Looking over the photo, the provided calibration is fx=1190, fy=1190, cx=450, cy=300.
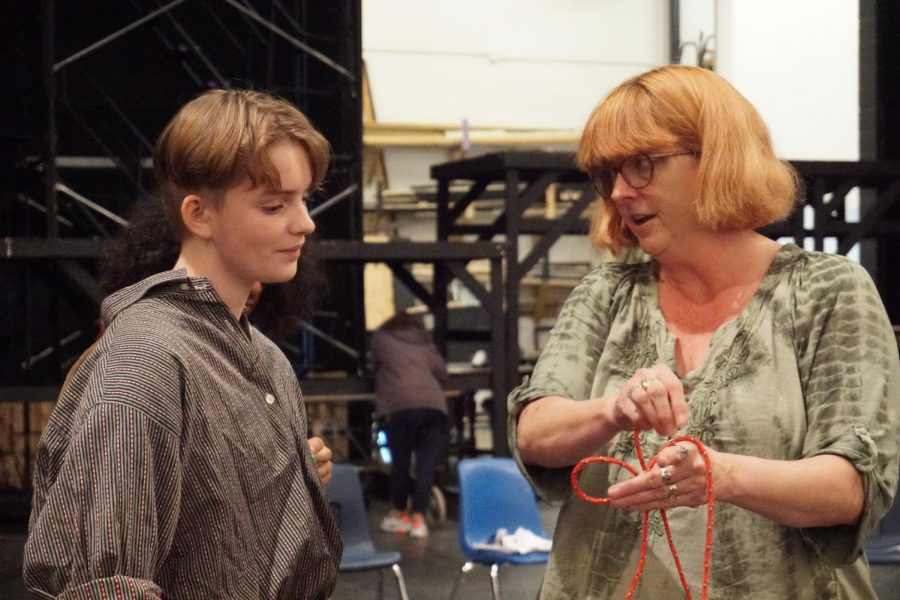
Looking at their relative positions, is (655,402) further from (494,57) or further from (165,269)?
(494,57)

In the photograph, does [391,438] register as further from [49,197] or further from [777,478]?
[777,478]

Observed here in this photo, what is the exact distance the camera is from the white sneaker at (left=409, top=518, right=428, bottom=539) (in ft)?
23.0

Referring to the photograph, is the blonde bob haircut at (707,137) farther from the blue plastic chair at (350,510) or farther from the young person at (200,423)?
the blue plastic chair at (350,510)

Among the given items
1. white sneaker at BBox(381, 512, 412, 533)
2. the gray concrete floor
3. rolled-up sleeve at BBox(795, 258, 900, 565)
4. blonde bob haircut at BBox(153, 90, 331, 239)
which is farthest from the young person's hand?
white sneaker at BBox(381, 512, 412, 533)

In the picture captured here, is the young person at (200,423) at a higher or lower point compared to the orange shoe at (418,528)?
higher

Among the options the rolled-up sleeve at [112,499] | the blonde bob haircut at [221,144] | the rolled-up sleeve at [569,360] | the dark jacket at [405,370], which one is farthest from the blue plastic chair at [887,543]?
the rolled-up sleeve at [112,499]

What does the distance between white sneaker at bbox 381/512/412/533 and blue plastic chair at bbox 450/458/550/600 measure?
2.40m

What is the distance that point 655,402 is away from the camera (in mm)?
1389

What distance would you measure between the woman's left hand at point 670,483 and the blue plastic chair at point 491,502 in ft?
10.8

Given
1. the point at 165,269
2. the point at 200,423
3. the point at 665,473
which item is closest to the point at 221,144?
the point at 200,423

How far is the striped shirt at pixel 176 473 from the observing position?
4.20ft

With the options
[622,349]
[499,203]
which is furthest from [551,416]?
[499,203]

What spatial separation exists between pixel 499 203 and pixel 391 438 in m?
4.81

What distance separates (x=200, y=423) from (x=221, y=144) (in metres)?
0.36
